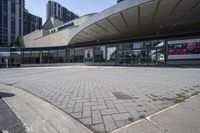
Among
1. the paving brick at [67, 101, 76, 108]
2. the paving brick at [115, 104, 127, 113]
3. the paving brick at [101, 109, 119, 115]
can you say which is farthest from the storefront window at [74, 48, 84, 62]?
the paving brick at [101, 109, 119, 115]

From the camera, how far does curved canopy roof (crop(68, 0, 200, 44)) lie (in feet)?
52.0

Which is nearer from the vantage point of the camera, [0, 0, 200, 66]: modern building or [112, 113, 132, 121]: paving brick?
[112, 113, 132, 121]: paving brick

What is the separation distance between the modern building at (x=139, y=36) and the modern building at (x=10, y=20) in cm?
5850

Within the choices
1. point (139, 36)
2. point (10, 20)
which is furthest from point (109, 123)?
point (10, 20)

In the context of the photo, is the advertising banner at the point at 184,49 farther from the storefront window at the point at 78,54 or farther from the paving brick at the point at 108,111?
the paving brick at the point at 108,111

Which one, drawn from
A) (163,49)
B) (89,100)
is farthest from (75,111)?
(163,49)

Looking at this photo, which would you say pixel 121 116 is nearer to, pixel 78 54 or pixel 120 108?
pixel 120 108

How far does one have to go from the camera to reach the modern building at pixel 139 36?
17234 mm

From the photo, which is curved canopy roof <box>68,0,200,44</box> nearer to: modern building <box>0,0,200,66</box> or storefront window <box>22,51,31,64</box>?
modern building <box>0,0,200,66</box>

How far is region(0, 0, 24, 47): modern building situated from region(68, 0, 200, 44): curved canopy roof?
261ft

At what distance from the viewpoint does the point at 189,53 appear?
22625 millimetres

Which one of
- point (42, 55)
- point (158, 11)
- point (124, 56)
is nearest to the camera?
point (158, 11)

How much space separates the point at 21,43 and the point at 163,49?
60924 mm

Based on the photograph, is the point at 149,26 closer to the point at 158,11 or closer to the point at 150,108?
the point at 158,11
